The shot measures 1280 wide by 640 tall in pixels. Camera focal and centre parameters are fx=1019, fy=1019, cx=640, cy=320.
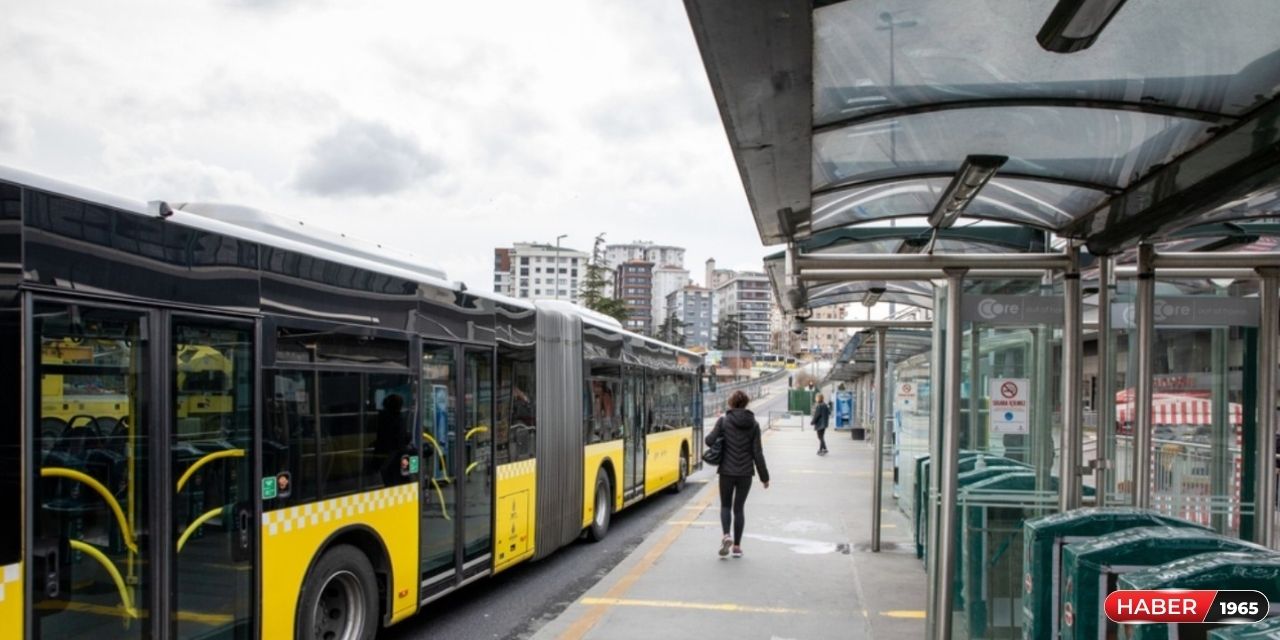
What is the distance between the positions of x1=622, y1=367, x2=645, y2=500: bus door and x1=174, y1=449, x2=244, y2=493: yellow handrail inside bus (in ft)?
27.4

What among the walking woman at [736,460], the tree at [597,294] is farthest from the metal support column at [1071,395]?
the tree at [597,294]

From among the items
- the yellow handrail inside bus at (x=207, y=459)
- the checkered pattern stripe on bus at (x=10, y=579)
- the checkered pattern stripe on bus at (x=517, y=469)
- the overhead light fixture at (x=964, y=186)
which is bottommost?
the checkered pattern stripe on bus at (x=517, y=469)

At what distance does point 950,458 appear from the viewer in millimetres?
5645

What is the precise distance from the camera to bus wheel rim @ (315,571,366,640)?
6.26m

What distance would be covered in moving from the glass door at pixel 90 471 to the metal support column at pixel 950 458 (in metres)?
4.07

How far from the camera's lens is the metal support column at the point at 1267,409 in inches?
235

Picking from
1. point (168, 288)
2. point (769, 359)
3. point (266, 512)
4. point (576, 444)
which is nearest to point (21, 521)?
point (168, 288)

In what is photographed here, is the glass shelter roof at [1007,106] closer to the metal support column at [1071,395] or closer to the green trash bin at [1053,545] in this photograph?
the metal support column at [1071,395]

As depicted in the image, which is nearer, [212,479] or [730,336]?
[212,479]

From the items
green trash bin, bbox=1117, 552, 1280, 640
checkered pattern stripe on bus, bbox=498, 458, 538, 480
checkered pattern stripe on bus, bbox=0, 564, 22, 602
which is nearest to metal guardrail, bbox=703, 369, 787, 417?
checkered pattern stripe on bus, bbox=498, 458, 538, 480

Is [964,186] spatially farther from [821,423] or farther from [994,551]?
[821,423]

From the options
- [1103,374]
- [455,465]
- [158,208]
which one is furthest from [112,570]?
[1103,374]

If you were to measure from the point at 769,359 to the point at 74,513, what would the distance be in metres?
148

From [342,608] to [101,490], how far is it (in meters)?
2.38
